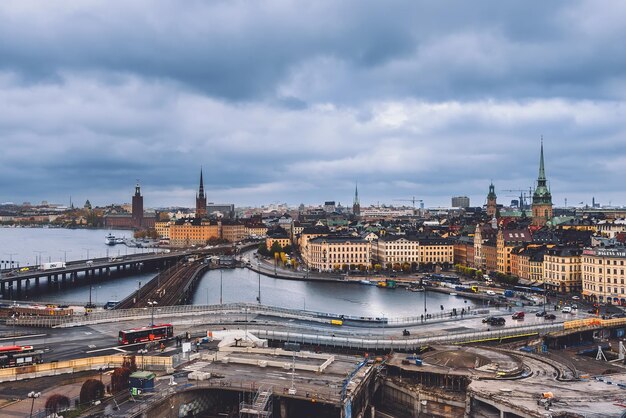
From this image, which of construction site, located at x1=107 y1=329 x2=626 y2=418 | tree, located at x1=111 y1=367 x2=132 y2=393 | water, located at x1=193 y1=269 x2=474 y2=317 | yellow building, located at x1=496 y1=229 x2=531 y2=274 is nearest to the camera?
construction site, located at x1=107 y1=329 x2=626 y2=418

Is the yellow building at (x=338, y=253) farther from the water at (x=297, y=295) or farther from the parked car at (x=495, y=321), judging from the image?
the parked car at (x=495, y=321)

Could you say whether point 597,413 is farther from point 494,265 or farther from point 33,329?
point 494,265

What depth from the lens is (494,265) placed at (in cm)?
7988

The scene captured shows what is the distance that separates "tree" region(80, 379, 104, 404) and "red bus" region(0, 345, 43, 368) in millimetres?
6092

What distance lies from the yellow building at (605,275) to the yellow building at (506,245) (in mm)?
16283

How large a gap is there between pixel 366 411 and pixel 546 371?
27.4ft

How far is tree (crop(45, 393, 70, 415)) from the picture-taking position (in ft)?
71.6

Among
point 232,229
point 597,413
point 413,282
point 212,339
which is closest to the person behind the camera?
point 597,413

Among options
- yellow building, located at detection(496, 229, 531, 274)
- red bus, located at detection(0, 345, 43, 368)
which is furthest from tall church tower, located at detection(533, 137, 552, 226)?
red bus, located at detection(0, 345, 43, 368)

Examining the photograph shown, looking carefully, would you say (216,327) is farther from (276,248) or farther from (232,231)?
(232,231)

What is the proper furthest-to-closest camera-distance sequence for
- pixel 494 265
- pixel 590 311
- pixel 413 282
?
pixel 494 265 < pixel 413 282 < pixel 590 311

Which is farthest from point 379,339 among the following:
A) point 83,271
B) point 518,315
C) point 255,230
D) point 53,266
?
point 255,230

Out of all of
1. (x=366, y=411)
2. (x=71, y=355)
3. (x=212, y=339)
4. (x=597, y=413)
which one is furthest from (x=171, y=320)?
(x=597, y=413)

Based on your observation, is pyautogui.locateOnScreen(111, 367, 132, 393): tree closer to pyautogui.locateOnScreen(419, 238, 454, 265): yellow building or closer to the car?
the car
